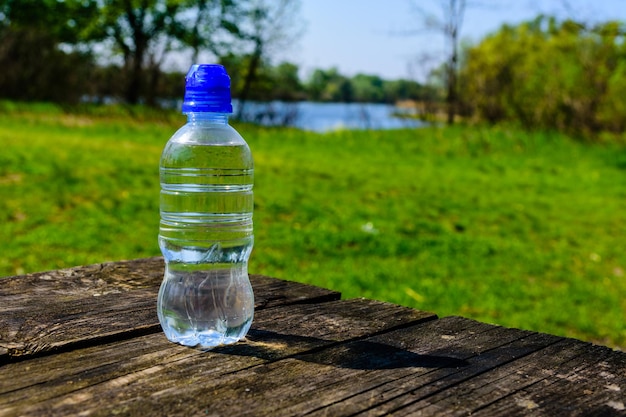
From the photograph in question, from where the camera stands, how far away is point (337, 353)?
1.71 m

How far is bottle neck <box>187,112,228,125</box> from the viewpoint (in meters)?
1.78

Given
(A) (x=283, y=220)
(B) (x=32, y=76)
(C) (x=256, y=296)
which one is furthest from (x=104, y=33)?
(C) (x=256, y=296)

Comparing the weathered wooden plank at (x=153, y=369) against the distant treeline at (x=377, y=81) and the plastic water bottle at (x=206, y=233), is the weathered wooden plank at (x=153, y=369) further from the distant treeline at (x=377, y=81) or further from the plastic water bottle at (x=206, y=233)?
the distant treeline at (x=377, y=81)

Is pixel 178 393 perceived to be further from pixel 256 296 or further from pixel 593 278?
pixel 593 278

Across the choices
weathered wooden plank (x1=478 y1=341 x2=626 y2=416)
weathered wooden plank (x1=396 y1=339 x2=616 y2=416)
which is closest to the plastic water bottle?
weathered wooden plank (x1=396 y1=339 x2=616 y2=416)

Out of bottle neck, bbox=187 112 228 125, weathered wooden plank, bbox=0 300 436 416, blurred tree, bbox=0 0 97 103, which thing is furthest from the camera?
blurred tree, bbox=0 0 97 103

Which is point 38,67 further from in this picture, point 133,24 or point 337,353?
point 337,353

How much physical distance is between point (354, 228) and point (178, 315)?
5913 mm

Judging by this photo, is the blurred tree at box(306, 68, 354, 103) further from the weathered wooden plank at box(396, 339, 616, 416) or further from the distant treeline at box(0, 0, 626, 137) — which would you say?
the weathered wooden plank at box(396, 339, 616, 416)

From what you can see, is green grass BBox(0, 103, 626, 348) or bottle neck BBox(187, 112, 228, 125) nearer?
bottle neck BBox(187, 112, 228, 125)

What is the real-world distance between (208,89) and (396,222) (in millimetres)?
6596

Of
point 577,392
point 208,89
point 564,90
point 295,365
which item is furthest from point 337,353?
point 564,90

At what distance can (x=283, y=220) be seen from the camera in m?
8.07

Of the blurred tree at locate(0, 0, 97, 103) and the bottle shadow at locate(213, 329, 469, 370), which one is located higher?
the blurred tree at locate(0, 0, 97, 103)
